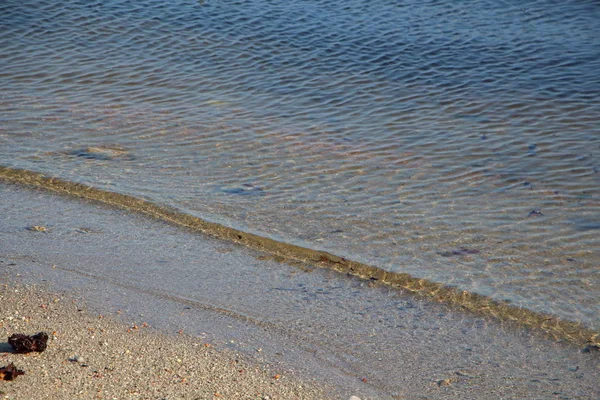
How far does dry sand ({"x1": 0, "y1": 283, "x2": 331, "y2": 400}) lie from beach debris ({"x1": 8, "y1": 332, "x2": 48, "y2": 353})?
0.12 feet

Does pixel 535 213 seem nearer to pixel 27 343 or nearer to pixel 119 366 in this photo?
pixel 119 366

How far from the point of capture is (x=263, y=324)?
200 inches

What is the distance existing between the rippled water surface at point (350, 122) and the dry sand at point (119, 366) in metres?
2.08

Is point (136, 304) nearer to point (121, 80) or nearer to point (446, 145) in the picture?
point (446, 145)

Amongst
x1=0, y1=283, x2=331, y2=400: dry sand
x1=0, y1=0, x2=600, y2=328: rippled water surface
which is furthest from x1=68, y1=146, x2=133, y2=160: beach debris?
x1=0, y1=283, x2=331, y2=400: dry sand

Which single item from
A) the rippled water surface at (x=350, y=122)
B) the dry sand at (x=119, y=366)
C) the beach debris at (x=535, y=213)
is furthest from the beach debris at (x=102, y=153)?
the beach debris at (x=535, y=213)

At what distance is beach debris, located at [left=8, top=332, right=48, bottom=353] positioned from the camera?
14.2ft

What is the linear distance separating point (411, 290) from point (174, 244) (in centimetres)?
205

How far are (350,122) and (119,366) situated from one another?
6032mm

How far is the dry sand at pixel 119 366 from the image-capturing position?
4105 millimetres

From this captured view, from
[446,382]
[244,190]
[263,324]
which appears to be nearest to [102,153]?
[244,190]

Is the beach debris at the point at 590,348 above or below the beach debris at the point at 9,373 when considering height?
below

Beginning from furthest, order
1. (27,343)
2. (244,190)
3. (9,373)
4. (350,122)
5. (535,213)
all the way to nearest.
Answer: (350,122), (244,190), (535,213), (27,343), (9,373)

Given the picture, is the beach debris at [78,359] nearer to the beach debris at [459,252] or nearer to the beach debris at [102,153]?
the beach debris at [459,252]
